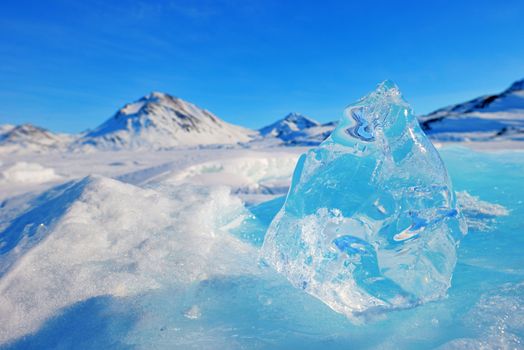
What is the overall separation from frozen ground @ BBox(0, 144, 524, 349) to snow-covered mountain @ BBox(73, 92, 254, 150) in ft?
226

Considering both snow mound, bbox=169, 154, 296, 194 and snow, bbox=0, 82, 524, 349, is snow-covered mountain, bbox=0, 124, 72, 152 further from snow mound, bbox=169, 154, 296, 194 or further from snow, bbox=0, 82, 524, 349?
snow, bbox=0, 82, 524, 349

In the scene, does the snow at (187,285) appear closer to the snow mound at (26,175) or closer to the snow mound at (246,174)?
the snow mound at (246,174)

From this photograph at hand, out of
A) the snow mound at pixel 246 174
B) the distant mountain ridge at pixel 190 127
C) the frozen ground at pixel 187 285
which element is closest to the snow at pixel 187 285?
the frozen ground at pixel 187 285

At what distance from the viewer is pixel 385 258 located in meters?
2.07

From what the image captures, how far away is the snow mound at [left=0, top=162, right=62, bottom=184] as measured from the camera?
8.05 meters

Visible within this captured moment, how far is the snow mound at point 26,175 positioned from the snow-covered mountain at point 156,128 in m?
61.6

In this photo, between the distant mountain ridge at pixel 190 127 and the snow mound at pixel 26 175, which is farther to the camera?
the distant mountain ridge at pixel 190 127

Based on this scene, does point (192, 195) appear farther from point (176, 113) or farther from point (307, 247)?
point (176, 113)

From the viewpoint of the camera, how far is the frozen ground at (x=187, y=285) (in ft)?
5.94

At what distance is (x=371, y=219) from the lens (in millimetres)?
2119

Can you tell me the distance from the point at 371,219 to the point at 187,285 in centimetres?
128

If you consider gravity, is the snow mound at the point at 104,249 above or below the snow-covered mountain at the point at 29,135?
below

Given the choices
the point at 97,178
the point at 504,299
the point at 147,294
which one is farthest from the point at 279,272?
the point at 97,178

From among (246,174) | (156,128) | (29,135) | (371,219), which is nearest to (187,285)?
(371,219)
